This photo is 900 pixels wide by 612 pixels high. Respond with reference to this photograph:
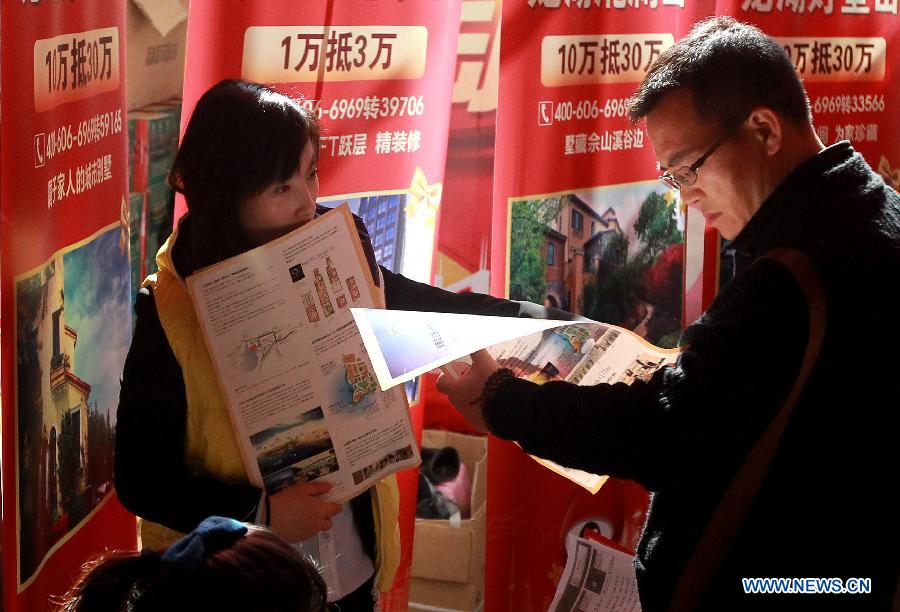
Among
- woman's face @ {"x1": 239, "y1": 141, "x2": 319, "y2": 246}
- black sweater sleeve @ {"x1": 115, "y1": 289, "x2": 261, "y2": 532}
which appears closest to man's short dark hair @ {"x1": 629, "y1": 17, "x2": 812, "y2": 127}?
woman's face @ {"x1": 239, "y1": 141, "x2": 319, "y2": 246}

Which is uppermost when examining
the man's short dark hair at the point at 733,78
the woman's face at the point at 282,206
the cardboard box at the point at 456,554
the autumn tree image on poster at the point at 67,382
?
the man's short dark hair at the point at 733,78

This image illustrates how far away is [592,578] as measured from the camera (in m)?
2.87

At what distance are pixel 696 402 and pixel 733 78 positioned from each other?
53 cm

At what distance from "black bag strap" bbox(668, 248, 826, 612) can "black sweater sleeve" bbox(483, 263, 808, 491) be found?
0.01m

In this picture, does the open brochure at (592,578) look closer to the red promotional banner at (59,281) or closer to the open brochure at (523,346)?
the open brochure at (523,346)

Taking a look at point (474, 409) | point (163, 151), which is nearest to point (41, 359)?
point (474, 409)

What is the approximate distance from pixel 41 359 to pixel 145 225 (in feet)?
3.04

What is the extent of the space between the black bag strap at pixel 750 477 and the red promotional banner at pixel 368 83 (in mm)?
1071

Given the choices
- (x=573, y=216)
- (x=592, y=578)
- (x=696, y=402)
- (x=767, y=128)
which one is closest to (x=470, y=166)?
(x=573, y=216)

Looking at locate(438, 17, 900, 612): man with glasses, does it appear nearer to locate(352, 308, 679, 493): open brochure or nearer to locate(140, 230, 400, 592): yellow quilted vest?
locate(352, 308, 679, 493): open brochure

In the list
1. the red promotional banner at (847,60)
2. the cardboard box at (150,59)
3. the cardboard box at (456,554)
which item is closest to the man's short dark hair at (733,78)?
the red promotional banner at (847,60)

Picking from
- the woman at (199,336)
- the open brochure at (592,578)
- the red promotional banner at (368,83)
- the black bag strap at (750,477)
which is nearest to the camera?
the black bag strap at (750,477)

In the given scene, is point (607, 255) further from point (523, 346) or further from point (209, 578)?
point (209, 578)

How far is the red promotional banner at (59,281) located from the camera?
1797mm
